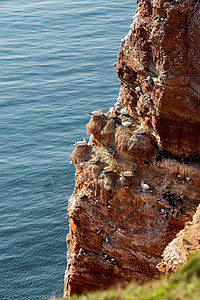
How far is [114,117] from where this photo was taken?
120ft

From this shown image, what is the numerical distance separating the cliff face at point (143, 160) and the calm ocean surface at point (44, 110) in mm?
18201

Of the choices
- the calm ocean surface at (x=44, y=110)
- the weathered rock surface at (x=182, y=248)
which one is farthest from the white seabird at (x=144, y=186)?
the calm ocean surface at (x=44, y=110)

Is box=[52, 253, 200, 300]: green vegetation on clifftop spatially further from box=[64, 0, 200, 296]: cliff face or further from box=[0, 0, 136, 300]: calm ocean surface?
box=[0, 0, 136, 300]: calm ocean surface

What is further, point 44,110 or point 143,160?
point 44,110

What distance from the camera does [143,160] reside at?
34.3 m

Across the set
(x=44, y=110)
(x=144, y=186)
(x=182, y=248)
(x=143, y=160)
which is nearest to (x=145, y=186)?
(x=144, y=186)

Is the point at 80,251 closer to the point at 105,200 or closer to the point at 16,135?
the point at 105,200

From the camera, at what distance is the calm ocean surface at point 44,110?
59166mm

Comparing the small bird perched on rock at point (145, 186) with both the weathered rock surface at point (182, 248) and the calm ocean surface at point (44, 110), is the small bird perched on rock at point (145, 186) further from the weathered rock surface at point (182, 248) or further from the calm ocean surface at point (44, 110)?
the calm ocean surface at point (44, 110)

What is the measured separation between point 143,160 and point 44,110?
60864mm

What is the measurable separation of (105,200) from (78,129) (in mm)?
51651

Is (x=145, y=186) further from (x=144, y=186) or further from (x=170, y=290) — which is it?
(x=170, y=290)

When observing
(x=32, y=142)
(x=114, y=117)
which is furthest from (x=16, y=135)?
(x=114, y=117)

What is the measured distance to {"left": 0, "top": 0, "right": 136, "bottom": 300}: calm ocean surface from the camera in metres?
59.2
